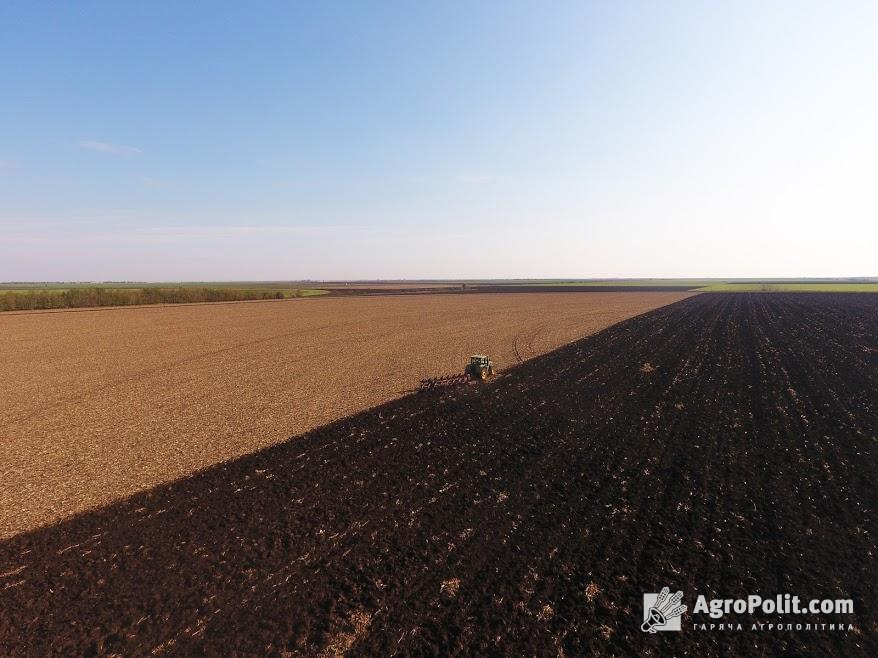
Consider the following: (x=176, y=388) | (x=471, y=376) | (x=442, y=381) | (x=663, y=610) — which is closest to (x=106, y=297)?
(x=176, y=388)

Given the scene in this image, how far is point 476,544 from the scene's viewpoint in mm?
6758

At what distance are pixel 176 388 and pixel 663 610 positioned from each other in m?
18.0

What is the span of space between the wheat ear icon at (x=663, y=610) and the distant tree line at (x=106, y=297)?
76863mm

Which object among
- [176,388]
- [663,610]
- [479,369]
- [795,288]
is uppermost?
[795,288]

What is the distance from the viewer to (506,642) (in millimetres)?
4902

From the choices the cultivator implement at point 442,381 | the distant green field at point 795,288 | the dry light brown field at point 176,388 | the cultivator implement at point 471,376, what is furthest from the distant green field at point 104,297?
the distant green field at point 795,288

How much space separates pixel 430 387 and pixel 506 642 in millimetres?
12094

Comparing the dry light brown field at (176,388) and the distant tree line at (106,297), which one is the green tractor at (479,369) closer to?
the dry light brown field at (176,388)

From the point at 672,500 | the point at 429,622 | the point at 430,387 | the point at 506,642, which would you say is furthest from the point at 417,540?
the point at 430,387

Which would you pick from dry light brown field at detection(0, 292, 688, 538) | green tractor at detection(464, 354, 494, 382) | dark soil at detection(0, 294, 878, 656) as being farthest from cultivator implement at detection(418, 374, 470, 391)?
dark soil at detection(0, 294, 878, 656)

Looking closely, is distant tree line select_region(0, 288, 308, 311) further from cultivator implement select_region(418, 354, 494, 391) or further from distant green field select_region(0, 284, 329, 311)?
cultivator implement select_region(418, 354, 494, 391)

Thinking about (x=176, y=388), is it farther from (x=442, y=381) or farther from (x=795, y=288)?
(x=795, y=288)

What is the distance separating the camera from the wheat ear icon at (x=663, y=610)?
17.1 feet

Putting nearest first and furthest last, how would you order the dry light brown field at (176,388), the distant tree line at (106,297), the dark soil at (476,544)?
the dark soil at (476,544) → the dry light brown field at (176,388) → the distant tree line at (106,297)
